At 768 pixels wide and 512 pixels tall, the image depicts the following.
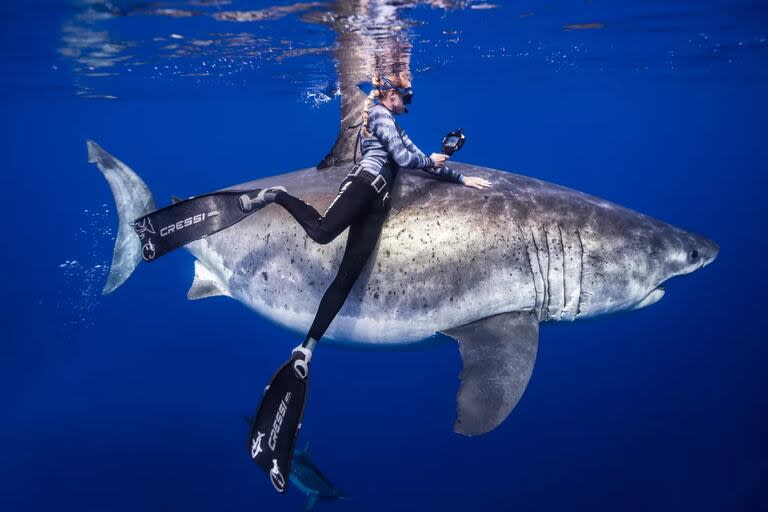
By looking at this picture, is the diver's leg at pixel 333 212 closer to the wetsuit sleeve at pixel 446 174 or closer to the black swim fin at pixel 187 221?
the black swim fin at pixel 187 221

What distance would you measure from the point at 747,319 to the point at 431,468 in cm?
1318

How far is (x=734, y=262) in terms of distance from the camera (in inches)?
896

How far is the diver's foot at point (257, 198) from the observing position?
14.0ft

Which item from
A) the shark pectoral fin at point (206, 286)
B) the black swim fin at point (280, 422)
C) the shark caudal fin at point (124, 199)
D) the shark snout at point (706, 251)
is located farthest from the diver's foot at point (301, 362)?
the shark snout at point (706, 251)

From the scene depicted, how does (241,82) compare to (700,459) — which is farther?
(241,82)

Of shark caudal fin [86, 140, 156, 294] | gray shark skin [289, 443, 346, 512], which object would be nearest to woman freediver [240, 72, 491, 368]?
shark caudal fin [86, 140, 156, 294]

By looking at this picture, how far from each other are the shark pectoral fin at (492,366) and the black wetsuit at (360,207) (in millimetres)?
1076

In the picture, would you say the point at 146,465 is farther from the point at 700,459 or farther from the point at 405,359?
the point at 700,459

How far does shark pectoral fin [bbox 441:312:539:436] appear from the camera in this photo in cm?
344

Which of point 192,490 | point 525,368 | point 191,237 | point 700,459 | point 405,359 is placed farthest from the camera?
point 405,359

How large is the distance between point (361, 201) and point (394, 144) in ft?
2.21

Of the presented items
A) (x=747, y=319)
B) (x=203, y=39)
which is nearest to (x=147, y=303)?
(x=203, y=39)

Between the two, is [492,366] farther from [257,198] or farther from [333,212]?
[257,198]

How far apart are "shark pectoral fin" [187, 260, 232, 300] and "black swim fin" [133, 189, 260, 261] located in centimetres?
87
